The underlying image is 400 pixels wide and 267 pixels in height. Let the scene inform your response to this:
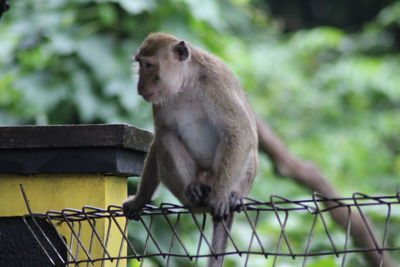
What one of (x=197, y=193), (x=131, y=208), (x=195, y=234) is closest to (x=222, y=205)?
(x=197, y=193)

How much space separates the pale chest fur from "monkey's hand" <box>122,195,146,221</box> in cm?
54

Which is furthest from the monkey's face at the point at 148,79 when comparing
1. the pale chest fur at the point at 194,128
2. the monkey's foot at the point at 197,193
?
the monkey's foot at the point at 197,193

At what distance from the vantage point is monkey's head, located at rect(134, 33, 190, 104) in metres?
4.55

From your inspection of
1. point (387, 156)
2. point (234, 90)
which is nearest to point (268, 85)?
point (387, 156)

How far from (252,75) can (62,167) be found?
7590 millimetres

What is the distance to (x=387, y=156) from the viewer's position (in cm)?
1119

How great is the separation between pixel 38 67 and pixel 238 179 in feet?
11.4

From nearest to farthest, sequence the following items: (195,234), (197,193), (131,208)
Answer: (131,208)
(197,193)
(195,234)

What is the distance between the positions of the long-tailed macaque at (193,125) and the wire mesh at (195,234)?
0.20m

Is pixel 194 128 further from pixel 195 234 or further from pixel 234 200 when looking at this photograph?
pixel 195 234

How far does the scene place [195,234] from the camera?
7.41 m

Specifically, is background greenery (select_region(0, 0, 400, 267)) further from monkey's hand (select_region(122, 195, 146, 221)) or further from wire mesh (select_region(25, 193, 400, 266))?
monkey's hand (select_region(122, 195, 146, 221))

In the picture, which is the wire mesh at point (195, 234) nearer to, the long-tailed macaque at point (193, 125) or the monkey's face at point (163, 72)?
the long-tailed macaque at point (193, 125)

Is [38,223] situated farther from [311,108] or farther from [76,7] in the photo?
[311,108]
